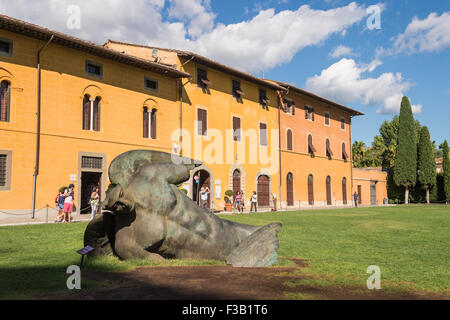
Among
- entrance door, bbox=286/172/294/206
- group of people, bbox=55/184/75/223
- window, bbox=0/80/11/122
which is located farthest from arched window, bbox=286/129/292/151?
window, bbox=0/80/11/122

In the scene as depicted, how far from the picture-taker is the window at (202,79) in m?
24.5

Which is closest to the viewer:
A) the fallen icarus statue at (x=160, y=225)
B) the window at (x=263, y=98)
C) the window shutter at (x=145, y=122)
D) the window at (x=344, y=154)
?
the fallen icarus statue at (x=160, y=225)

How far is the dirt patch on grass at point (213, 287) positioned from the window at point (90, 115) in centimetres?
1527

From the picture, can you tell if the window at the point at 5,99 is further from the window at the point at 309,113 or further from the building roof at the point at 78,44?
the window at the point at 309,113

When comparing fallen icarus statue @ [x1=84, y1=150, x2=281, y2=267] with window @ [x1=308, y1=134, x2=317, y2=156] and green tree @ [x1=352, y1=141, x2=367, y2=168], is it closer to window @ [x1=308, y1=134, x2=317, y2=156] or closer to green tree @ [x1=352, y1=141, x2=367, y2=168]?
window @ [x1=308, y1=134, x2=317, y2=156]

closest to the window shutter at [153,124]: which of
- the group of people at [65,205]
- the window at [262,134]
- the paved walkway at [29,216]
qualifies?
the paved walkway at [29,216]

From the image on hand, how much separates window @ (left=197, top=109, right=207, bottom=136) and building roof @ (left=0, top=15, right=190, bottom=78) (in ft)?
9.01

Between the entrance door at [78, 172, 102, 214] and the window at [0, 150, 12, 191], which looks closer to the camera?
the window at [0, 150, 12, 191]

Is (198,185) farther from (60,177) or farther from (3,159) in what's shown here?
(3,159)

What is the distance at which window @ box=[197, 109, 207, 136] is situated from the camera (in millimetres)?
24328

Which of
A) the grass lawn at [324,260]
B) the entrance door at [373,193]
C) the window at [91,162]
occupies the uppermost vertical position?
the window at [91,162]

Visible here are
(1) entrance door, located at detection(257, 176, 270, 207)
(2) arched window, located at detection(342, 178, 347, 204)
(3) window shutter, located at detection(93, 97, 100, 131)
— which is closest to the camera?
(3) window shutter, located at detection(93, 97, 100, 131)
